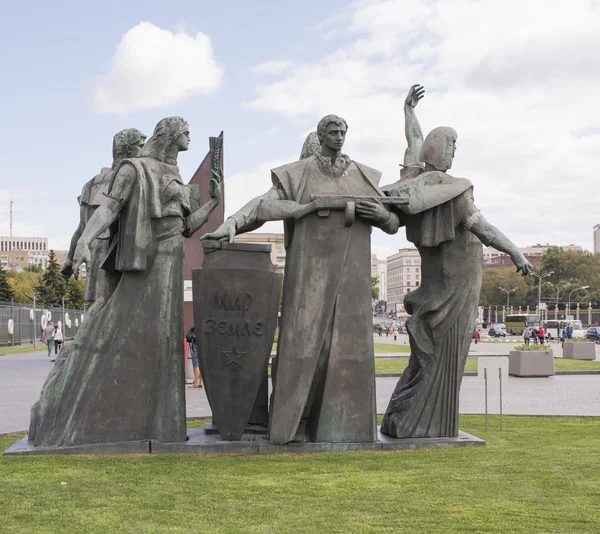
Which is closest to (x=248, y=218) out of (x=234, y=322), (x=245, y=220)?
(x=245, y=220)

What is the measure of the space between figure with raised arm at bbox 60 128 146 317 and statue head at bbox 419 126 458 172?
306 centimetres

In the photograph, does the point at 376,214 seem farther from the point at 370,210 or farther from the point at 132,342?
the point at 132,342

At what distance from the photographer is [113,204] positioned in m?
8.41

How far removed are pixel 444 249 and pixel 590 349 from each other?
→ 88.4 feet

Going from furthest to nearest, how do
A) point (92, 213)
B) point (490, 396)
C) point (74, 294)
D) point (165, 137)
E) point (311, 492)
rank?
point (74, 294) → point (490, 396) → point (92, 213) → point (165, 137) → point (311, 492)

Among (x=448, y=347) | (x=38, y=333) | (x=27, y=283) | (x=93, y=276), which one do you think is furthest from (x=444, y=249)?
(x=27, y=283)

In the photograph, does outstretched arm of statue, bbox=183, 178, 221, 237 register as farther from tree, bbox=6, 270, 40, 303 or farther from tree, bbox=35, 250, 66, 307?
tree, bbox=6, 270, 40, 303

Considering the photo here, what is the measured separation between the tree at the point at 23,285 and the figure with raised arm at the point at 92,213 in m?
71.1

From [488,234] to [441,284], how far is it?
0.72 metres

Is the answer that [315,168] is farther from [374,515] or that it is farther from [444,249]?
[374,515]

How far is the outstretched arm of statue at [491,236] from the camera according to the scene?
8.67 metres

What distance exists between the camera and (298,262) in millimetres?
8383

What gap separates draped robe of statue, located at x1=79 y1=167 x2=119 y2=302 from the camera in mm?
8820

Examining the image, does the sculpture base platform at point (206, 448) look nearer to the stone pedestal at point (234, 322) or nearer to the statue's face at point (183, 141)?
the stone pedestal at point (234, 322)
